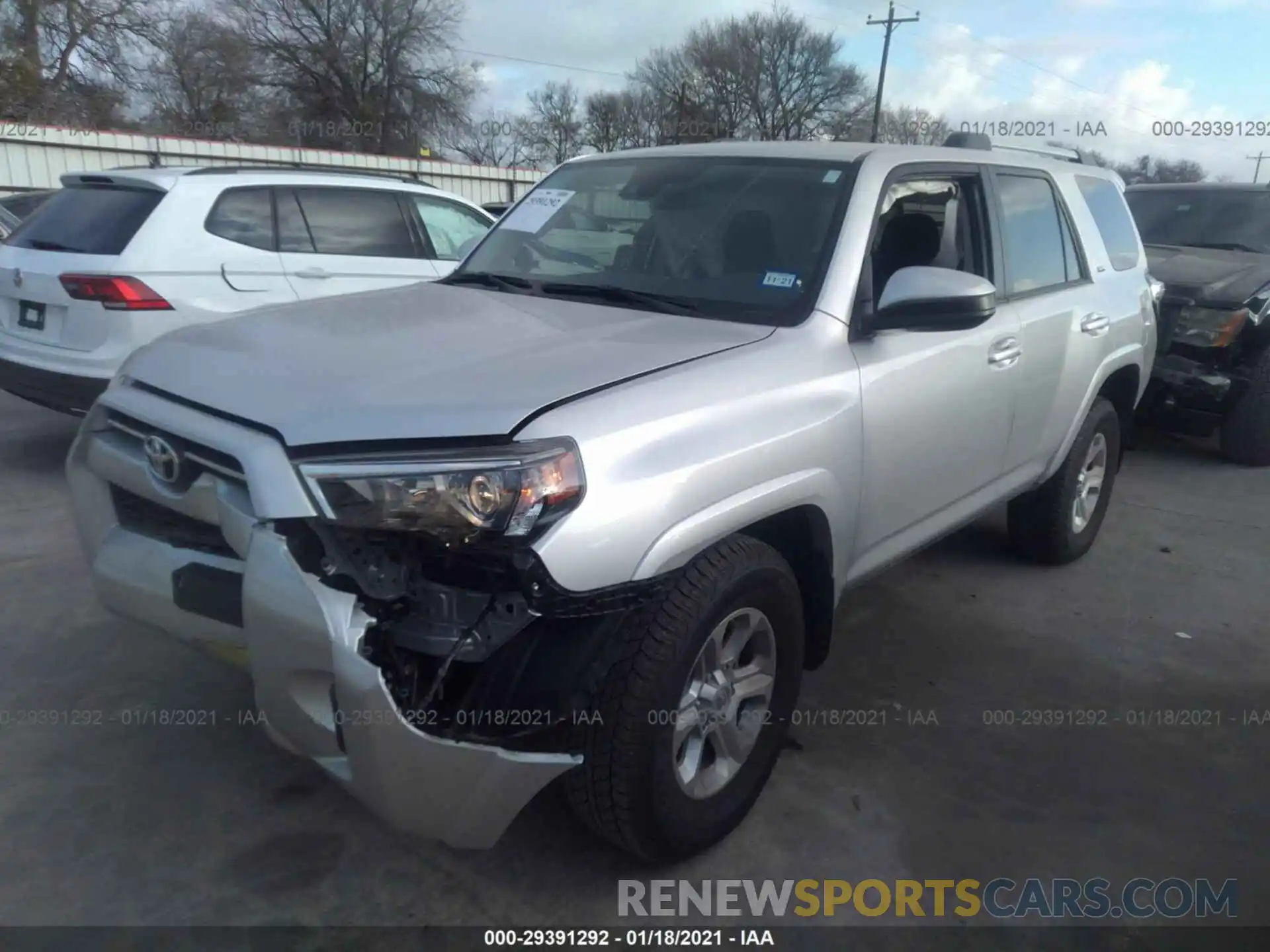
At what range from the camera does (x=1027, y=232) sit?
4.06m

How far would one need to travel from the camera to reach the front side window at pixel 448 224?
22.8ft

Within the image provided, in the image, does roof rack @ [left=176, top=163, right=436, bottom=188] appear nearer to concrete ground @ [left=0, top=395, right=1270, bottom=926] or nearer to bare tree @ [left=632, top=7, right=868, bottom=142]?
concrete ground @ [left=0, top=395, right=1270, bottom=926]

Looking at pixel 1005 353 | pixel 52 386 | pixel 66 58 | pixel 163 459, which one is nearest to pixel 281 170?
pixel 52 386

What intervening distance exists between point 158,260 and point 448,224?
2.24 m

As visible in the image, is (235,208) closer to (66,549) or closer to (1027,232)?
(66,549)

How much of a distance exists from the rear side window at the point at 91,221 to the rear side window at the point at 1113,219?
4863mm

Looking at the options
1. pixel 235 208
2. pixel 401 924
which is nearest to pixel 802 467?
pixel 401 924

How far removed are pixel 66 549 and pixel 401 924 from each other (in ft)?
10.1

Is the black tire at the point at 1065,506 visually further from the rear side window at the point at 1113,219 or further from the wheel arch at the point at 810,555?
the wheel arch at the point at 810,555

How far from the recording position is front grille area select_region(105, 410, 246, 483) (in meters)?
2.18

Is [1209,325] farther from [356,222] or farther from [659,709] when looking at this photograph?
[659,709]

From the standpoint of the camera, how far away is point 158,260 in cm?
538

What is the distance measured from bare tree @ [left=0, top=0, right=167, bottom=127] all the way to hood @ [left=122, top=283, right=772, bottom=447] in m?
31.8

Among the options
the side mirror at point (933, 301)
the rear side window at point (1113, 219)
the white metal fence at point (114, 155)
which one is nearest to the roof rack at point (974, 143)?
the rear side window at point (1113, 219)
